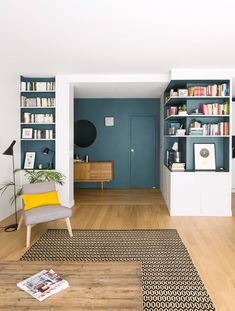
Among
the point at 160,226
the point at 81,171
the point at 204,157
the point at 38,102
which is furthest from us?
the point at 81,171

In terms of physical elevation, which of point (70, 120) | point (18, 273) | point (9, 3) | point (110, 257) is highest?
point (9, 3)

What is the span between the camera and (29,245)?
3391mm

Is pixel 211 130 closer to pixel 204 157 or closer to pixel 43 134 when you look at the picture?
pixel 204 157

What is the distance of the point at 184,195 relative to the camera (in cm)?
473

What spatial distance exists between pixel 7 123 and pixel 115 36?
2.58m

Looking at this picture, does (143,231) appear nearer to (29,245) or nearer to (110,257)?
(110,257)

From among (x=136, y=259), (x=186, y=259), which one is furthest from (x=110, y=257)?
(x=186, y=259)

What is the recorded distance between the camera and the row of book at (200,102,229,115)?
474cm

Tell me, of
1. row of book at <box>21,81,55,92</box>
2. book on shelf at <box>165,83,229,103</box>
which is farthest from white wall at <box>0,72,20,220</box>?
book on shelf at <box>165,83,229,103</box>

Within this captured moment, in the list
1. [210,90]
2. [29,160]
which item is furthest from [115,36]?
[29,160]

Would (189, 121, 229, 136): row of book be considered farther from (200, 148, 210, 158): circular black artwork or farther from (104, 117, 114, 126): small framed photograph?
(104, 117, 114, 126): small framed photograph

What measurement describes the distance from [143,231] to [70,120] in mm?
2604

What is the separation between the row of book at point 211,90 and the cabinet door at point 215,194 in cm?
147

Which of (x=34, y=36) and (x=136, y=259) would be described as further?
(x=34, y=36)
